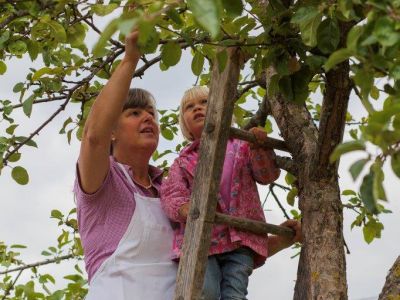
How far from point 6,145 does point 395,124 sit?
218 centimetres

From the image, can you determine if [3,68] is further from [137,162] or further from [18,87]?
[137,162]

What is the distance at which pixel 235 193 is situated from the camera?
9.77 ft

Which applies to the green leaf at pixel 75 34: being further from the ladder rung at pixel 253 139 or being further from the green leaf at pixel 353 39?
the green leaf at pixel 353 39

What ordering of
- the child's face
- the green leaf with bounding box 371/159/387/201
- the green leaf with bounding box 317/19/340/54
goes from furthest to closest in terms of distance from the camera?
the child's face
the green leaf with bounding box 317/19/340/54
the green leaf with bounding box 371/159/387/201

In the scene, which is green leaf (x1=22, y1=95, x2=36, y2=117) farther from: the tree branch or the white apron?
the tree branch

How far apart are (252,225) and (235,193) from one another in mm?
216

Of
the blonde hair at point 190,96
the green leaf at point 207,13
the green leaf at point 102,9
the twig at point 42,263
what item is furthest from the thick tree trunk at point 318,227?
the twig at point 42,263

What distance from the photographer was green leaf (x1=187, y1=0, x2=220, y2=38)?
1239 millimetres

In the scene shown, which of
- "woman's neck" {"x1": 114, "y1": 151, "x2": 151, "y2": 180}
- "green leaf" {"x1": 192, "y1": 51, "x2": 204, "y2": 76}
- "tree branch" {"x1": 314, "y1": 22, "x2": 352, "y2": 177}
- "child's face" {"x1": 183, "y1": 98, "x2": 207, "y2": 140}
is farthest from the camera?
"child's face" {"x1": 183, "y1": 98, "x2": 207, "y2": 140}

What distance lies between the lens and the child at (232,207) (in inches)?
111

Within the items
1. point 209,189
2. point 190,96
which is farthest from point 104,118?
point 190,96

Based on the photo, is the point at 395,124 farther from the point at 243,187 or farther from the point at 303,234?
the point at 243,187

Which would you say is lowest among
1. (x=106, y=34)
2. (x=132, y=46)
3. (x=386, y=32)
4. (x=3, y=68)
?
(x=106, y=34)

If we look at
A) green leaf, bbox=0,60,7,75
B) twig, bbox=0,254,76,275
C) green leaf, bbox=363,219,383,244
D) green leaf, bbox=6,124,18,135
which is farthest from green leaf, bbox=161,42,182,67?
twig, bbox=0,254,76,275
